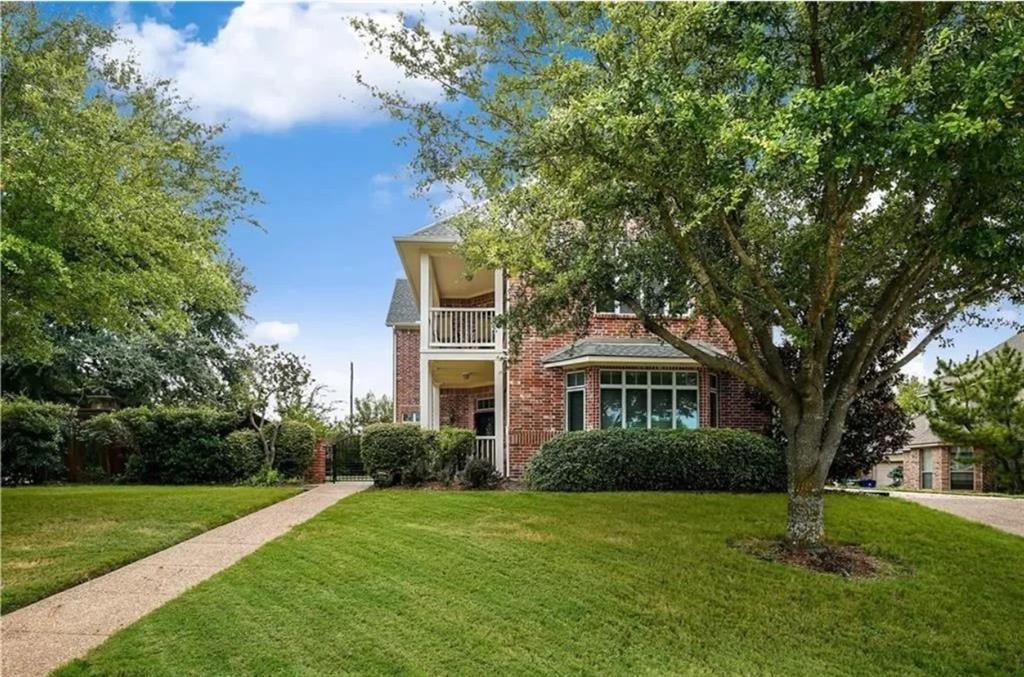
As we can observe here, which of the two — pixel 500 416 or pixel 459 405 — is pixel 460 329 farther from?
pixel 459 405

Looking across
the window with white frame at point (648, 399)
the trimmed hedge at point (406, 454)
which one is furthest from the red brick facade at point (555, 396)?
the trimmed hedge at point (406, 454)

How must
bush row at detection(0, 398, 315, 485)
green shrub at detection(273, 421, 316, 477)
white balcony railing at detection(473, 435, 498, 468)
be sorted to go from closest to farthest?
1. bush row at detection(0, 398, 315, 485)
2. green shrub at detection(273, 421, 316, 477)
3. white balcony railing at detection(473, 435, 498, 468)

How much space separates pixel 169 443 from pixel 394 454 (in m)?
5.94

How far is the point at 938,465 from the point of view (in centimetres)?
3009

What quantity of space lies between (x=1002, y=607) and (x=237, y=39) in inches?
410

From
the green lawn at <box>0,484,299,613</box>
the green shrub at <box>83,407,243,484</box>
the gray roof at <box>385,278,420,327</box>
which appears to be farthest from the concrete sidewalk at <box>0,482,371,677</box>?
the gray roof at <box>385,278,420,327</box>

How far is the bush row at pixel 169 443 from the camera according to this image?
1725 centimetres

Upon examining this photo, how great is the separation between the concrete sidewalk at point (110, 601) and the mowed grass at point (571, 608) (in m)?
0.30

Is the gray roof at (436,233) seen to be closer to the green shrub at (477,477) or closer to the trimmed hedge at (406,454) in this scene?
the trimmed hedge at (406,454)

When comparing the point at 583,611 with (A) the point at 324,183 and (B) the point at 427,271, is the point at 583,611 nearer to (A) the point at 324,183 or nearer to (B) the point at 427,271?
(A) the point at 324,183

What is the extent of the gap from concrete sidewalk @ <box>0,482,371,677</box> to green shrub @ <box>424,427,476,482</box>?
5794mm

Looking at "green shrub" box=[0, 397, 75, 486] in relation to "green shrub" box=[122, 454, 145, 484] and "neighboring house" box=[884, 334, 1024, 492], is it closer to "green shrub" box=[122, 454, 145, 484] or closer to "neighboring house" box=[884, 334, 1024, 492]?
"green shrub" box=[122, 454, 145, 484]

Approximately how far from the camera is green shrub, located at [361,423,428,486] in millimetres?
15766

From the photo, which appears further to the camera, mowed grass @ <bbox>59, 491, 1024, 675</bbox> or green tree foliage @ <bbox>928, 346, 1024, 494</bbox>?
green tree foliage @ <bbox>928, 346, 1024, 494</bbox>
